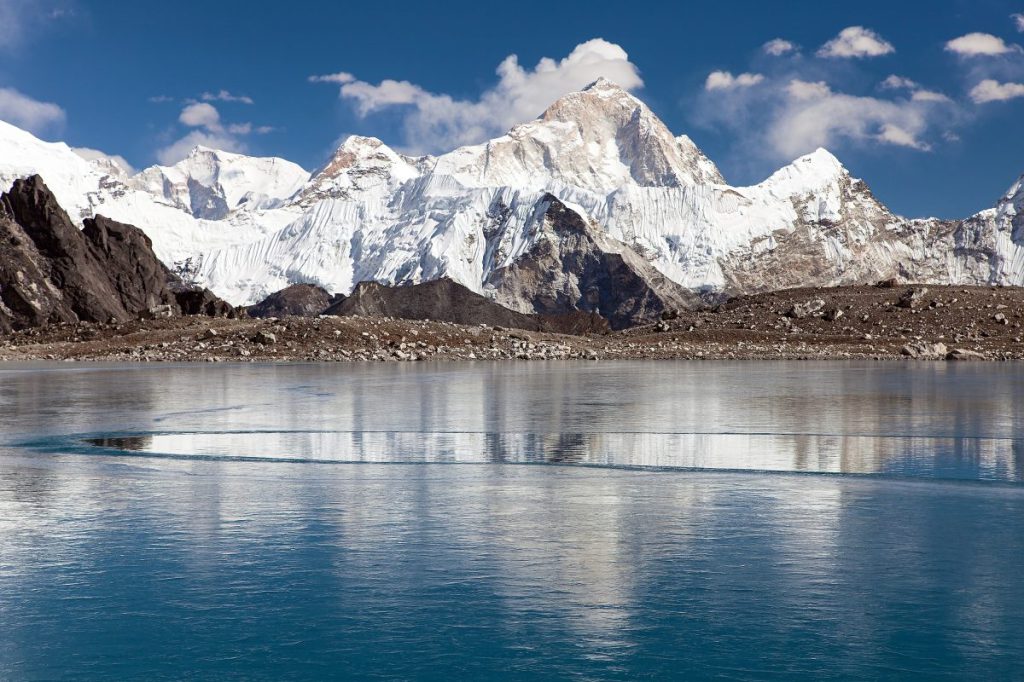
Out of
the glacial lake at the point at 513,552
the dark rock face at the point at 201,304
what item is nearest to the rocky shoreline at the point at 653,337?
the dark rock face at the point at 201,304

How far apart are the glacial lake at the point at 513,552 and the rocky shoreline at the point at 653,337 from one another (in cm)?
6661

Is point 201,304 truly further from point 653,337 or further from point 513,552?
point 513,552

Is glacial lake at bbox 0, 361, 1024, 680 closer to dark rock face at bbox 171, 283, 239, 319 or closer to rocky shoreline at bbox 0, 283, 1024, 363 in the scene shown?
rocky shoreline at bbox 0, 283, 1024, 363

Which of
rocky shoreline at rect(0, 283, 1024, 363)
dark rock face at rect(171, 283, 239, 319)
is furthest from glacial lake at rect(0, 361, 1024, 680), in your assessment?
dark rock face at rect(171, 283, 239, 319)

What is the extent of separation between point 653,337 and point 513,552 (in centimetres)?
10132

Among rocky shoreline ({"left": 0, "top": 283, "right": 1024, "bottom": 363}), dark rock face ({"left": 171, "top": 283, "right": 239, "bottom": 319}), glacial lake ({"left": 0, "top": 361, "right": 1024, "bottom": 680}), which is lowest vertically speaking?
glacial lake ({"left": 0, "top": 361, "right": 1024, "bottom": 680})

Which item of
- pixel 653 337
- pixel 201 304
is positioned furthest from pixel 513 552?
pixel 201 304

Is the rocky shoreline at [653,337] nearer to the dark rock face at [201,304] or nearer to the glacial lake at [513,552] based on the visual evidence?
the dark rock face at [201,304]

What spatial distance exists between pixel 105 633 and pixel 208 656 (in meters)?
1.42

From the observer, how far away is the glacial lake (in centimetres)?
948

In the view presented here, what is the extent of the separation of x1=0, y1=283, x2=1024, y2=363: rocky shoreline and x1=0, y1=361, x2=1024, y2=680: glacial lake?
6661 centimetres

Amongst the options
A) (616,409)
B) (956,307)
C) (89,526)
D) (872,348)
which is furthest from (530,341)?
(89,526)

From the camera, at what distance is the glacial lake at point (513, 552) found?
9484mm

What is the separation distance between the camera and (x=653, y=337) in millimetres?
113062
